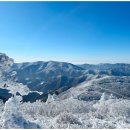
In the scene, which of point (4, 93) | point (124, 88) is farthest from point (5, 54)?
point (124, 88)

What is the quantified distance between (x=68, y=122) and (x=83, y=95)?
105m

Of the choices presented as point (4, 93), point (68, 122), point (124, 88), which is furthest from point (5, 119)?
point (124, 88)

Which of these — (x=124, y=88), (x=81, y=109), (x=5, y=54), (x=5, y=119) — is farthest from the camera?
(x=124, y=88)

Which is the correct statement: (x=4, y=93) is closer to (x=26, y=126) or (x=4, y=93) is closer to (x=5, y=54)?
(x=5, y=54)

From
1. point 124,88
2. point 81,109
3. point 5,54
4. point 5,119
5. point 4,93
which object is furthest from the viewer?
point 124,88

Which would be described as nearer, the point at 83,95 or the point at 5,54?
the point at 5,54

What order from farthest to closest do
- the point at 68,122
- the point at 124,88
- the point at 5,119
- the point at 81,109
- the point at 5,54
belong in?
1. the point at 124,88
2. the point at 81,109
3. the point at 5,54
4. the point at 68,122
5. the point at 5,119

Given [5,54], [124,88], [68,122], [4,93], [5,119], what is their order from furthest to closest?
[124,88]
[4,93]
[5,54]
[68,122]
[5,119]

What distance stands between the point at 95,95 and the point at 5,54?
316 feet

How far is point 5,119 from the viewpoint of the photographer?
73.8ft

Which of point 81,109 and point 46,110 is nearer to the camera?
point 46,110

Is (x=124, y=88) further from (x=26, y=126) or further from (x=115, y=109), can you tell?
(x=26, y=126)

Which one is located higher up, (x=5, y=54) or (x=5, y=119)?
(x=5, y=54)

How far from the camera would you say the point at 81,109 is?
41531mm
